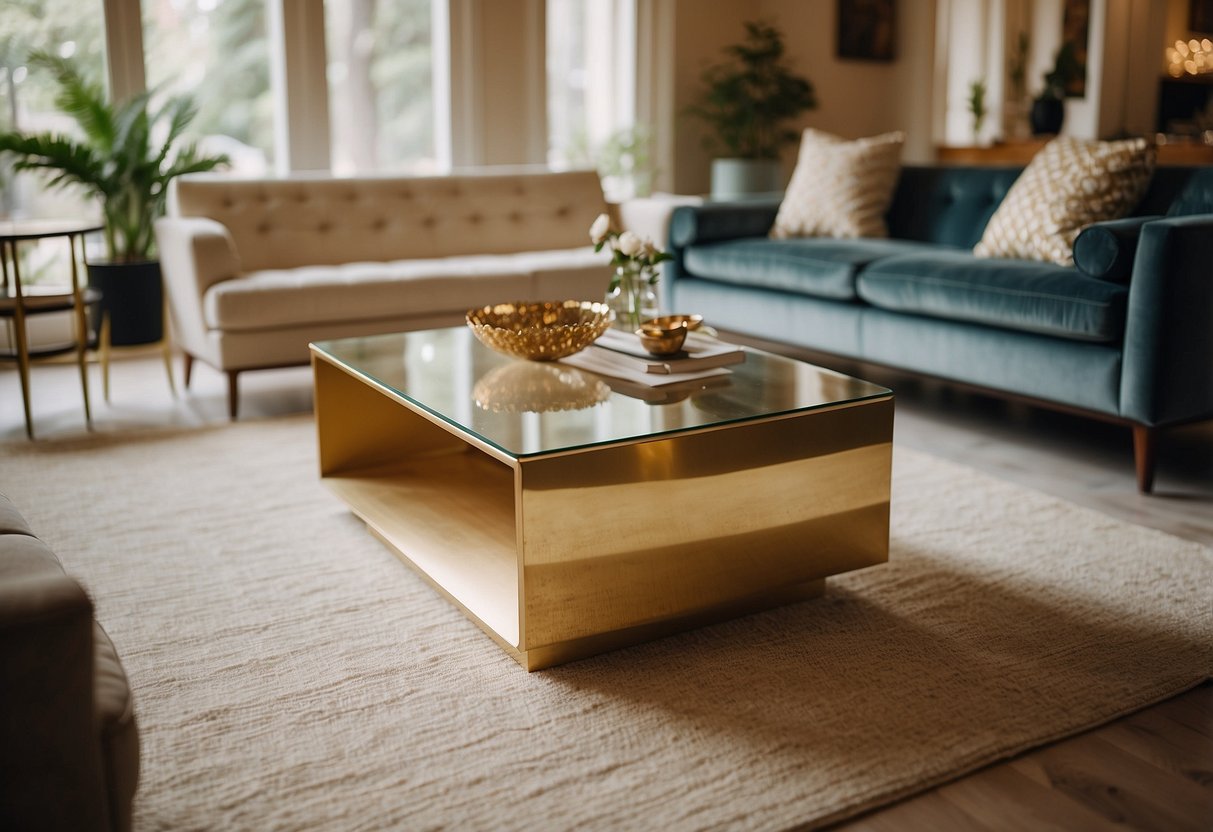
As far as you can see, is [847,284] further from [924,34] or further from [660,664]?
[924,34]

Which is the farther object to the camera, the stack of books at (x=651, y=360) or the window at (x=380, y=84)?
the window at (x=380, y=84)

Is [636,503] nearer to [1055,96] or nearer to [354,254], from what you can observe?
[354,254]

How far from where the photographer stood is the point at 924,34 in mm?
6996

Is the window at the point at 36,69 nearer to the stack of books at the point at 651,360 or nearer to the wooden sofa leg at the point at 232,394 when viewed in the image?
the wooden sofa leg at the point at 232,394

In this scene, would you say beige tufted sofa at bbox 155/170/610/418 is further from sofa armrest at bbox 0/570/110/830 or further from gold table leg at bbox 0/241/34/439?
sofa armrest at bbox 0/570/110/830

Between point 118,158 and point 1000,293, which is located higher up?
point 118,158

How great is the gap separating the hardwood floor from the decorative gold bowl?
1.28 m

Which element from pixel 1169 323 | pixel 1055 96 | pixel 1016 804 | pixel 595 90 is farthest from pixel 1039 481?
pixel 1055 96

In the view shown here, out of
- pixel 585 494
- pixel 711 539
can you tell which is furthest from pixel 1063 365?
pixel 585 494

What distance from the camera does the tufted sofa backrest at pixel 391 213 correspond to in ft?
14.0

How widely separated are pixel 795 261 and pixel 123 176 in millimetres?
2608

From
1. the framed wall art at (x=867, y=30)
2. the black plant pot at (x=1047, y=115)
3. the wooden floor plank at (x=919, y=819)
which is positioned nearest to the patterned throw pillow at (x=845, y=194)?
the framed wall art at (x=867, y=30)

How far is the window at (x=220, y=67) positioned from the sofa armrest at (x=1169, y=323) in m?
3.90

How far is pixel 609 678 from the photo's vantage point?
194 cm
